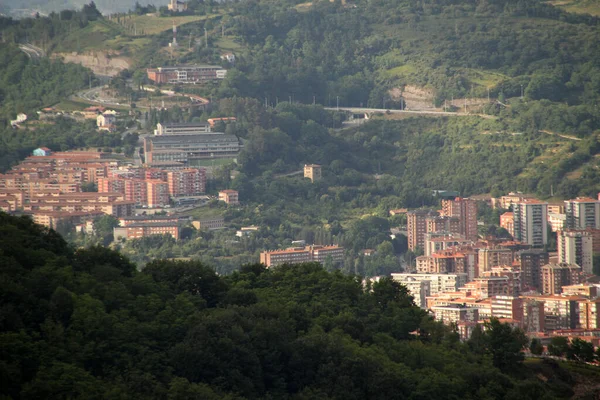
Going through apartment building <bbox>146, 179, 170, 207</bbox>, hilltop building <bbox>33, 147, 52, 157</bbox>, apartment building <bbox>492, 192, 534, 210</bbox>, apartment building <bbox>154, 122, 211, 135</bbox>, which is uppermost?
apartment building <bbox>154, 122, 211, 135</bbox>

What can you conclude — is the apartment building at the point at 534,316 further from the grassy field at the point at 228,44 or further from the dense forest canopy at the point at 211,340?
the grassy field at the point at 228,44

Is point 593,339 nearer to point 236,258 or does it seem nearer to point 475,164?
point 236,258

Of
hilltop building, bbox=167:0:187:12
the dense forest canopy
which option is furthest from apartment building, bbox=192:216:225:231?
hilltop building, bbox=167:0:187:12

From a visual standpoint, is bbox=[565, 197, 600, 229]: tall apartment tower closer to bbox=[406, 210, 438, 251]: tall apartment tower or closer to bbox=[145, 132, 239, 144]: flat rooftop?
bbox=[406, 210, 438, 251]: tall apartment tower

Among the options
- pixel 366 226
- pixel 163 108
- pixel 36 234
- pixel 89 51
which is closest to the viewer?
pixel 36 234

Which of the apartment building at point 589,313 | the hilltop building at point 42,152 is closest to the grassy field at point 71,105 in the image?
the hilltop building at point 42,152

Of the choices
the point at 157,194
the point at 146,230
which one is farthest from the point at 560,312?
the point at 157,194

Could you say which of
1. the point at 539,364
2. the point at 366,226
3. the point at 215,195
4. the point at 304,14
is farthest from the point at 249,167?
the point at 539,364
